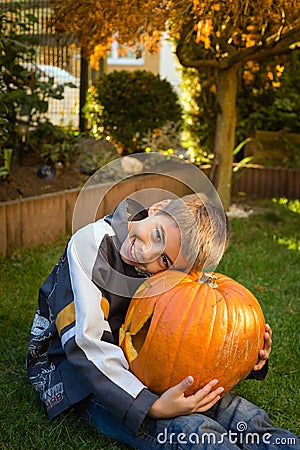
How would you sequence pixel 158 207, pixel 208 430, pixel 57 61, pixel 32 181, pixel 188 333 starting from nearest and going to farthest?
pixel 208 430
pixel 188 333
pixel 158 207
pixel 32 181
pixel 57 61

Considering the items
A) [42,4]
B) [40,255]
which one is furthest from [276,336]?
[42,4]

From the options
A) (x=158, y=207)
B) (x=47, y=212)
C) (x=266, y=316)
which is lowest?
(x=266, y=316)

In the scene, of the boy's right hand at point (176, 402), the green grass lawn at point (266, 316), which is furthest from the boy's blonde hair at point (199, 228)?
the green grass lawn at point (266, 316)

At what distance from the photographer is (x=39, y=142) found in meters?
6.29

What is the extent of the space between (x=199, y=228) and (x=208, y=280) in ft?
0.85

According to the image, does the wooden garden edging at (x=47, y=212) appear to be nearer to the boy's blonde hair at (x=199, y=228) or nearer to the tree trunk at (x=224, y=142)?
the tree trunk at (x=224, y=142)

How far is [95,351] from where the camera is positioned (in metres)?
2.29

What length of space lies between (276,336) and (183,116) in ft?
17.8

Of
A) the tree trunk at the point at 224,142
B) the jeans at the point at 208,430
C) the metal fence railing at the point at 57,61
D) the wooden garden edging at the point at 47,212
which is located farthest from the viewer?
the metal fence railing at the point at 57,61

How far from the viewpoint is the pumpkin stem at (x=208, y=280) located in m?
2.52

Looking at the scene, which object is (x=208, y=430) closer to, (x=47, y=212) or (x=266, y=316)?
(x=266, y=316)

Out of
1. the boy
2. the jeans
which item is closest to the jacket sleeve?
the boy

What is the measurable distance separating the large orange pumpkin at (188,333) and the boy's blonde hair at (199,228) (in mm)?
101

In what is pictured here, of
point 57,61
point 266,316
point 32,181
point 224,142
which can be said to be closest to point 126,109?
point 57,61
